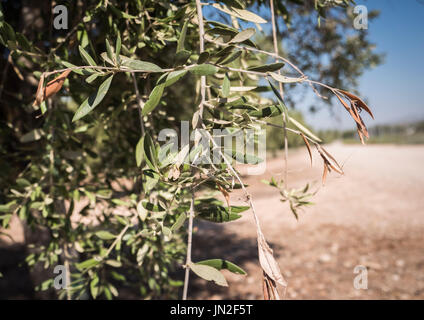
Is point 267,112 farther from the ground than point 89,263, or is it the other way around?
point 267,112

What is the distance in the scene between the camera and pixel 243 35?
69cm

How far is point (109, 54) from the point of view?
0.65m

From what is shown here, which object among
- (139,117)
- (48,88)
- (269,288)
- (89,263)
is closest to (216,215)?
(269,288)

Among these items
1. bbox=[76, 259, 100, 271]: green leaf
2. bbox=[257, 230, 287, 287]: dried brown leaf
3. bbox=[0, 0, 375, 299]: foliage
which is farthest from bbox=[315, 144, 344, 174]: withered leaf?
bbox=[76, 259, 100, 271]: green leaf

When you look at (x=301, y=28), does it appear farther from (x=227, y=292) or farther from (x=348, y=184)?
(x=348, y=184)

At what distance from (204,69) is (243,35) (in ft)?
0.56

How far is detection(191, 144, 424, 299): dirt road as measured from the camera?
8.96ft

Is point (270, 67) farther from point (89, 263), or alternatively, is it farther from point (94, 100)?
point (89, 263)

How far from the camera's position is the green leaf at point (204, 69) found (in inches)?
23.4

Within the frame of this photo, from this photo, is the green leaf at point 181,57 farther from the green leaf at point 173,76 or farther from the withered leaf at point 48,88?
the withered leaf at point 48,88

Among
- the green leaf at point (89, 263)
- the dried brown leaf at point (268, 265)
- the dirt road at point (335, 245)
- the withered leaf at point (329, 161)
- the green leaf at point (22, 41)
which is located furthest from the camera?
the dirt road at point (335, 245)

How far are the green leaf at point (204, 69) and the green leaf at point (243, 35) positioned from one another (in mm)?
152

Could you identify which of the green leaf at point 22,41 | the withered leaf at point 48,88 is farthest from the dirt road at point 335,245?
the green leaf at point 22,41
